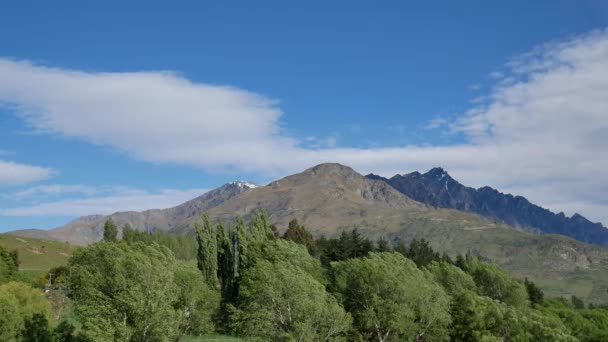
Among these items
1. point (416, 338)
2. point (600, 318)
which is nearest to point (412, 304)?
point (416, 338)

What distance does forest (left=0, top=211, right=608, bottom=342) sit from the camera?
277 ft

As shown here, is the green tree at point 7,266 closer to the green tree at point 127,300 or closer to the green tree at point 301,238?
the green tree at point 127,300

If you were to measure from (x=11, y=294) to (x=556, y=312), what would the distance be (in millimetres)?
122884

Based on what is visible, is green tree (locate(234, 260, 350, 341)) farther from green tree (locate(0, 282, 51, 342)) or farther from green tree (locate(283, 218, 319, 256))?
green tree (locate(283, 218, 319, 256))

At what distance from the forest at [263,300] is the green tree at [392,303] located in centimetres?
21

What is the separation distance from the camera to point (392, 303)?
10706 centimetres

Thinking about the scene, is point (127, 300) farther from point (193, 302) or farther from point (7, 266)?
point (7, 266)

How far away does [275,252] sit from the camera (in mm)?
129375

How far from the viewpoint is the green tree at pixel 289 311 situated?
90.9 meters

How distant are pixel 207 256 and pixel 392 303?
54.5 metres

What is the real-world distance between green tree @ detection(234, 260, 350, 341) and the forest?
0.18m

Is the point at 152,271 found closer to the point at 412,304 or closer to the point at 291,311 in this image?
the point at 291,311

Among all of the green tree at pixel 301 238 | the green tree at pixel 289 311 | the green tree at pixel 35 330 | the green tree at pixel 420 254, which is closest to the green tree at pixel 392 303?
the green tree at pixel 289 311

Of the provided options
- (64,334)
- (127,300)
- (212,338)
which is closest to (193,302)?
(212,338)
